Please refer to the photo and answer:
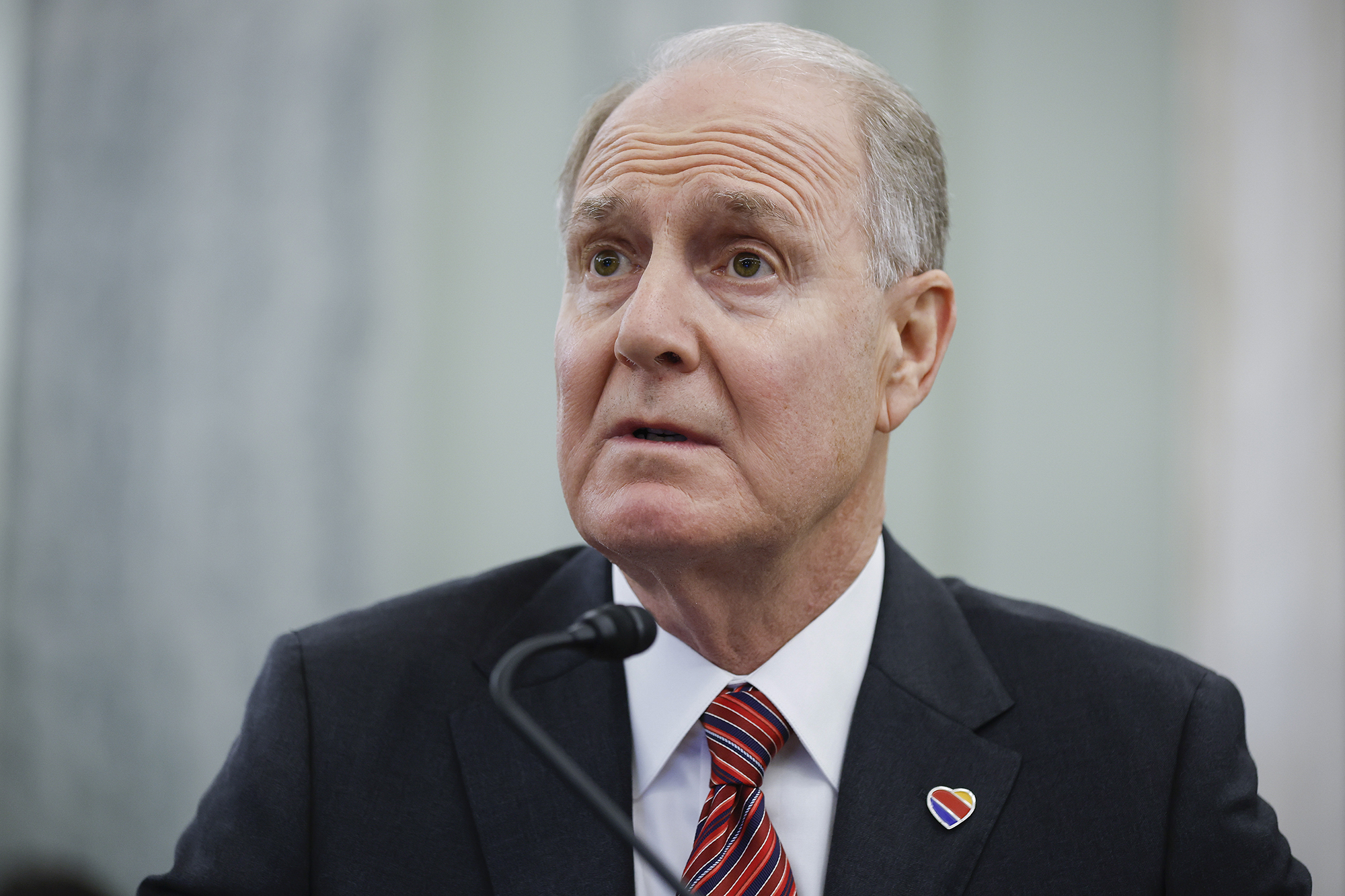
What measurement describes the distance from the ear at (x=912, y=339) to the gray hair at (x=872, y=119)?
0.03m

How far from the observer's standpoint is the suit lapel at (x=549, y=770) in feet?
4.01

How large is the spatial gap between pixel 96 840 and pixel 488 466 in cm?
127

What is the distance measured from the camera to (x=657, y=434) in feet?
3.99

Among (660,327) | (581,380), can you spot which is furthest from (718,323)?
(581,380)

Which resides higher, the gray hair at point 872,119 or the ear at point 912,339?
the gray hair at point 872,119

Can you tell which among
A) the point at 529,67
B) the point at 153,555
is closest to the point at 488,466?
the point at 153,555

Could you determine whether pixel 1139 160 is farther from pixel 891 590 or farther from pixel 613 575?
pixel 613 575

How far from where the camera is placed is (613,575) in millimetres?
1501

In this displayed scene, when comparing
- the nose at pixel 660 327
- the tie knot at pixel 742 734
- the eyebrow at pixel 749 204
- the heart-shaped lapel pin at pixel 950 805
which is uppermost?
the eyebrow at pixel 749 204

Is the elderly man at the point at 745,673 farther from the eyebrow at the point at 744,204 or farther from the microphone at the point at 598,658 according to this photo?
the microphone at the point at 598,658

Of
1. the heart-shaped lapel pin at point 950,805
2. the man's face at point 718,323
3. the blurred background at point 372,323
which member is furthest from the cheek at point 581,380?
the blurred background at point 372,323

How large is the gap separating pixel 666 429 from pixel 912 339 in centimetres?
45

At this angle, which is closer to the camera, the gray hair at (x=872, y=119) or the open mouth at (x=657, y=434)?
the open mouth at (x=657, y=434)

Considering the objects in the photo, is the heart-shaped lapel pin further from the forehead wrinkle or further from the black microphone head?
the forehead wrinkle
